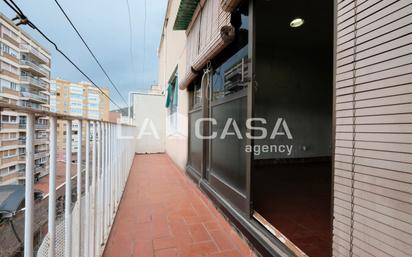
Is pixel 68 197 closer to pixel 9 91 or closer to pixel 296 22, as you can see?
pixel 9 91

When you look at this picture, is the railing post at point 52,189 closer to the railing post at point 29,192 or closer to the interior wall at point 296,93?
the railing post at point 29,192

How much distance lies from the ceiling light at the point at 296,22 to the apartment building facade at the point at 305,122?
0.15ft

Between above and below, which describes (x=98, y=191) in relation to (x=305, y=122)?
below

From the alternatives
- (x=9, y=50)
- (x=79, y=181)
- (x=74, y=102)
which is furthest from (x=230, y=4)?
(x=74, y=102)

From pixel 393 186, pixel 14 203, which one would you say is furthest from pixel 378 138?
pixel 14 203

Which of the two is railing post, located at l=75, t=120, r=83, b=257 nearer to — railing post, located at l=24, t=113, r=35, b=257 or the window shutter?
railing post, located at l=24, t=113, r=35, b=257

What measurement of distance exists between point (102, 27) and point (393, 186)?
4.24 m

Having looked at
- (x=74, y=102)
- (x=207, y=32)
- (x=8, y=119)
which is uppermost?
(x=207, y=32)

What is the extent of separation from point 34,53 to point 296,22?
3673 millimetres

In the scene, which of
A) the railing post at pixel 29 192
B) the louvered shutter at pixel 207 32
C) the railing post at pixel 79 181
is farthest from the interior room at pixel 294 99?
the railing post at pixel 29 192

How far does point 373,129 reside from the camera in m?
0.73

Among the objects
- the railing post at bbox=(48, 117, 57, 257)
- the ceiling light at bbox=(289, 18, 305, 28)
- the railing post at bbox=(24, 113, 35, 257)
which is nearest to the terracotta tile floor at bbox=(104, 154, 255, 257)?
the railing post at bbox=(48, 117, 57, 257)

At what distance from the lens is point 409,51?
63 cm

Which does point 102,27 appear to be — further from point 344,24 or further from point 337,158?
point 337,158
